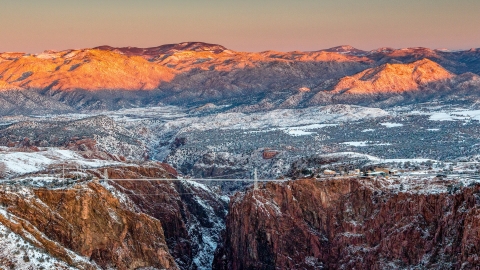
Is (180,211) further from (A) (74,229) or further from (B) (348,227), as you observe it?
(A) (74,229)

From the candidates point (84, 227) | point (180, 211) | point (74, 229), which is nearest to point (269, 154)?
point (180, 211)

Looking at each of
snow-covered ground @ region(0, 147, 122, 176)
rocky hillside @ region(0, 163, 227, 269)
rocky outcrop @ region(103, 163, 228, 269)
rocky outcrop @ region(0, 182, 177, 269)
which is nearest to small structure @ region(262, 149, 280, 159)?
rocky outcrop @ region(103, 163, 228, 269)

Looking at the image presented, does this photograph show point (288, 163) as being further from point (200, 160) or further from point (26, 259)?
point (26, 259)

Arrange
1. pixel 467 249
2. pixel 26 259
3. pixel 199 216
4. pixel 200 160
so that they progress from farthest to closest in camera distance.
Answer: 1. pixel 200 160
2. pixel 199 216
3. pixel 467 249
4. pixel 26 259

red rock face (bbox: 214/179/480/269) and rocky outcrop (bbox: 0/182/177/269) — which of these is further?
red rock face (bbox: 214/179/480/269)

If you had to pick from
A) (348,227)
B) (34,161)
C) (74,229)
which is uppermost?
(74,229)

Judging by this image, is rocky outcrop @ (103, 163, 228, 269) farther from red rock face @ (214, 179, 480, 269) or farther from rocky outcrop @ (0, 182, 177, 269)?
rocky outcrop @ (0, 182, 177, 269)

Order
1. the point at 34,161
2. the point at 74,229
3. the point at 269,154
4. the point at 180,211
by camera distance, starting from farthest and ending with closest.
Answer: the point at 269,154 → the point at 34,161 → the point at 180,211 → the point at 74,229

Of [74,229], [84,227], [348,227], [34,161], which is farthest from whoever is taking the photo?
[34,161]

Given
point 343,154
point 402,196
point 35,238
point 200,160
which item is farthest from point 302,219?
point 200,160
